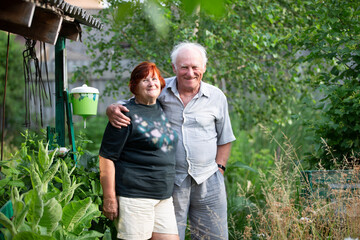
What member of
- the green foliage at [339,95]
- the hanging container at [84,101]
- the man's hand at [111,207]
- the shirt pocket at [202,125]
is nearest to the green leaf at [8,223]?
the man's hand at [111,207]

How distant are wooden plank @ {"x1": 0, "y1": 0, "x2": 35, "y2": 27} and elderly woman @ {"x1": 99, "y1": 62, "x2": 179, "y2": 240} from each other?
746 mm

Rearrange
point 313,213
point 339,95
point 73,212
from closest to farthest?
point 73,212 → point 313,213 → point 339,95

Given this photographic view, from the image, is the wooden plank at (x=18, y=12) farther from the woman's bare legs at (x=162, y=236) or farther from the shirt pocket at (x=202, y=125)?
the woman's bare legs at (x=162, y=236)

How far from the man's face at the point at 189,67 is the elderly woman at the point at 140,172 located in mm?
260

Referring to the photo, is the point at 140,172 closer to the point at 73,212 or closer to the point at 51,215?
the point at 73,212

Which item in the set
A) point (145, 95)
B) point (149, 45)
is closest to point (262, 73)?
point (149, 45)

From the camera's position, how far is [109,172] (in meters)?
2.33

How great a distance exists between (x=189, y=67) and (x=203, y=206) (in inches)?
36.2

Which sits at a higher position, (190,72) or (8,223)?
(190,72)

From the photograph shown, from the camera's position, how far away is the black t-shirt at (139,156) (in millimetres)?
2344

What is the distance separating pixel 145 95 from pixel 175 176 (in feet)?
1.87

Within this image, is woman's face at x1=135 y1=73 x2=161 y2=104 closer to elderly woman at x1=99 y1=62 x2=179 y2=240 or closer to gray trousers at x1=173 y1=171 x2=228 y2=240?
elderly woman at x1=99 y1=62 x2=179 y2=240

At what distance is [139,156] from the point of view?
2.38 metres

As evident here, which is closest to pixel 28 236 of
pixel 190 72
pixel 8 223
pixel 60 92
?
pixel 8 223
